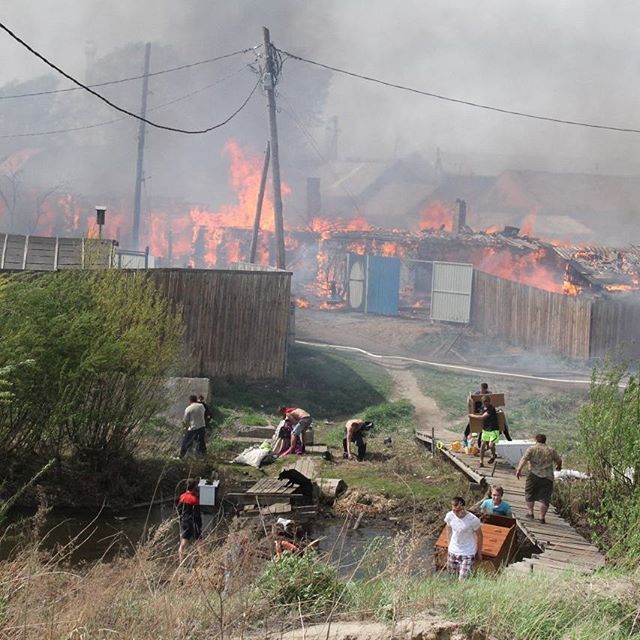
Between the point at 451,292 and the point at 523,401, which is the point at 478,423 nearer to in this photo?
the point at 523,401

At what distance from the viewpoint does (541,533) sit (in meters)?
13.3

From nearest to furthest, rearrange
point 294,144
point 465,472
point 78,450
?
point 78,450 → point 465,472 → point 294,144

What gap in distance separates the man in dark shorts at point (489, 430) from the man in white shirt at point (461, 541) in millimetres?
6222

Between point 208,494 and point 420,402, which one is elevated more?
point 420,402

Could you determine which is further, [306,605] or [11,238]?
[11,238]

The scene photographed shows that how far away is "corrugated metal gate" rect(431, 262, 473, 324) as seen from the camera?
36812 mm

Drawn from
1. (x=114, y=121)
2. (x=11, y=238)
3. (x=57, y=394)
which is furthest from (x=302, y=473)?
(x=114, y=121)

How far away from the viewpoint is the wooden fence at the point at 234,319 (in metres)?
24.1

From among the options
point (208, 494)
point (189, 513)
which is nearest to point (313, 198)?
point (208, 494)

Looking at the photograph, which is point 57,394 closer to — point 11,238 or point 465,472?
point 465,472

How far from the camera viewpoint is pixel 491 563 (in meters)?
11.7

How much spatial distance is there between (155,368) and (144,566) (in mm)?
9245

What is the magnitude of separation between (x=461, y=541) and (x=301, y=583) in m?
3.73

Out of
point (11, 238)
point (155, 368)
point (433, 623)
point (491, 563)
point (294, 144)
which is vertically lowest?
point (491, 563)
